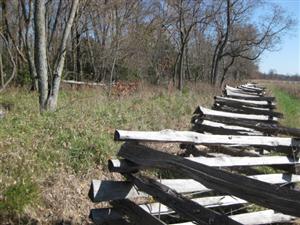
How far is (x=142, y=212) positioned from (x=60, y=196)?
1.38 m

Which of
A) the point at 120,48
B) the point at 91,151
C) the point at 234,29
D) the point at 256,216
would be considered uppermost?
the point at 234,29

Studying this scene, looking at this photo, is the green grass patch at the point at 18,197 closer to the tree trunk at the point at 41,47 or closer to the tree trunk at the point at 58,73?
the tree trunk at the point at 41,47

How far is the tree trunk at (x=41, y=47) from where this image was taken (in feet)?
30.9

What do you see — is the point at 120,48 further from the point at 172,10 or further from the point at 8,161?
the point at 8,161

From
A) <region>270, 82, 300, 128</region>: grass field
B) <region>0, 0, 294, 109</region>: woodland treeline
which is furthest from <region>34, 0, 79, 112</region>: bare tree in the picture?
<region>270, 82, 300, 128</region>: grass field

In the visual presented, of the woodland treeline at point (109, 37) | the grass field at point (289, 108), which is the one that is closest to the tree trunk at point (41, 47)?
the woodland treeline at point (109, 37)

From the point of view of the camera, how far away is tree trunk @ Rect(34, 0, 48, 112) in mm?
9406

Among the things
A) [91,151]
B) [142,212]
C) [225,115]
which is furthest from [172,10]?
[142,212]

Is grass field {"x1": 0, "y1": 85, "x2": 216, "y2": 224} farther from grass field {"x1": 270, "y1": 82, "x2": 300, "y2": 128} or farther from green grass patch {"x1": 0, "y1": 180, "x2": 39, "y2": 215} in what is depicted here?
grass field {"x1": 270, "y1": 82, "x2": 300, "y2": 128}

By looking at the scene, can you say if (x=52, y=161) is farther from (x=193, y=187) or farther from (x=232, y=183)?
(x=232, y=183)

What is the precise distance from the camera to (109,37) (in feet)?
80.8

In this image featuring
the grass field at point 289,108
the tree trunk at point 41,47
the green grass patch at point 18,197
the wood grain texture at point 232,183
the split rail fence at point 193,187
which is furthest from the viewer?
the grass field at point 289,108

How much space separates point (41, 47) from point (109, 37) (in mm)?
15312

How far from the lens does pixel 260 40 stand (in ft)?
134
